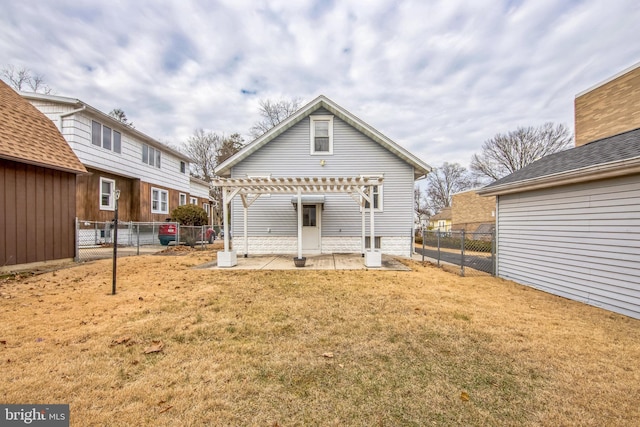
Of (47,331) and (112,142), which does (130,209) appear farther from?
(47,331)

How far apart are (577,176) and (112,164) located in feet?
58.0

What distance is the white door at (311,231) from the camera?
1152 centimetres

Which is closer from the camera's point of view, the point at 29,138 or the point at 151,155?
the point at 29,138

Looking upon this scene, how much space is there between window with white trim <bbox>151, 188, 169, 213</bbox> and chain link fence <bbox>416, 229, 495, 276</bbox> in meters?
15.7

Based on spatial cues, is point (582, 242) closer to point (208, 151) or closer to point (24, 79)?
point (208, 151)

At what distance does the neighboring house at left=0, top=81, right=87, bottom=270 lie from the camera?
723 cm

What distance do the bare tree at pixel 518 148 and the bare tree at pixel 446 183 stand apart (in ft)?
37.2

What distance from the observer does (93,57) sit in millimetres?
13531

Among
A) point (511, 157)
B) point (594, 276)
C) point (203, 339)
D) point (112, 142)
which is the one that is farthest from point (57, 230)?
point (511, 157)

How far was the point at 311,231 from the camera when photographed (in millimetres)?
11570

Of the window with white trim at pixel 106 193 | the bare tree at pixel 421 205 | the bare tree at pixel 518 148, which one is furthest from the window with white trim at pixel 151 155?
the bare tree at pixel 421 205

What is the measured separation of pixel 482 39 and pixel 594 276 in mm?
9837

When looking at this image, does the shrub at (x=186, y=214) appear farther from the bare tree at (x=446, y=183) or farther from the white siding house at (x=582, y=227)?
the bare tree at (x=446, y=183)

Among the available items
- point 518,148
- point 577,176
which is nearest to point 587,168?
point 577,176
